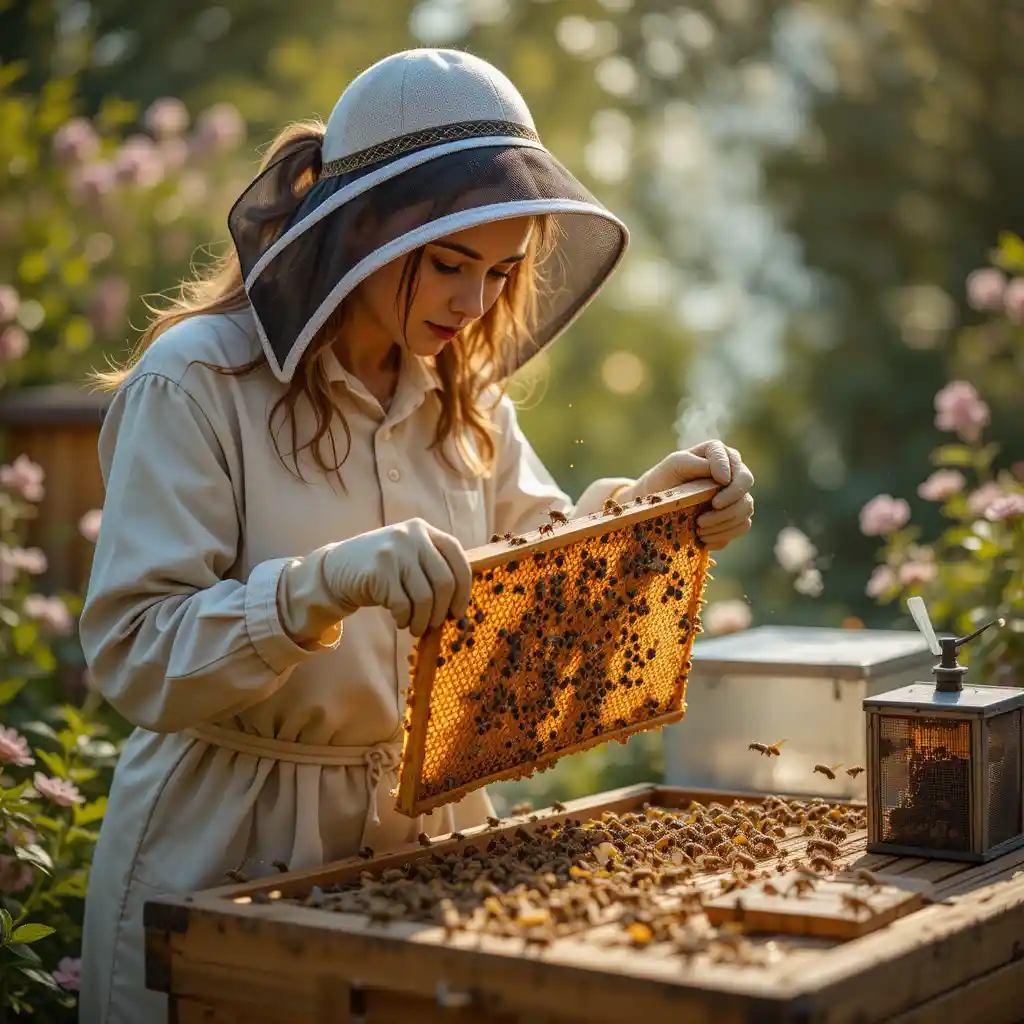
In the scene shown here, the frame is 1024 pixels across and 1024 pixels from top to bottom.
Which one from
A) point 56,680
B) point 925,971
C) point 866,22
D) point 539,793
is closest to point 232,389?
point 925,971

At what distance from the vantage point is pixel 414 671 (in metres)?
2.17

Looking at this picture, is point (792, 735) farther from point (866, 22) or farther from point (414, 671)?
point (866, 22)

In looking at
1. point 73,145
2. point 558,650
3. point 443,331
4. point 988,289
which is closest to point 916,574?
point 988,289

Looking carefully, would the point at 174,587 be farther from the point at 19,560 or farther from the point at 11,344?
the point at 11,344

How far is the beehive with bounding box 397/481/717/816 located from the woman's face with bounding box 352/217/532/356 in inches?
15.4

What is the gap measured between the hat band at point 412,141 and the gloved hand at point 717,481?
2.31 ft

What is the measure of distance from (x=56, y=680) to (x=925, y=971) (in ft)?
12.1

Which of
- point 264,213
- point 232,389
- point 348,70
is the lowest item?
point 232,389

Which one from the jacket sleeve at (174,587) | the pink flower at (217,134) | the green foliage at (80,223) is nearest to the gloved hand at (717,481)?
the jacket sleeve at (174,587)

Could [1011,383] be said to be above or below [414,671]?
above

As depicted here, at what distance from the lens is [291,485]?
2.54 meters

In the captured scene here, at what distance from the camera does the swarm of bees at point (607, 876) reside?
191cm

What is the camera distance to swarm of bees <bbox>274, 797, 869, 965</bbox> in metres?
1.91

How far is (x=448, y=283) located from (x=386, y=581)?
65 cm
